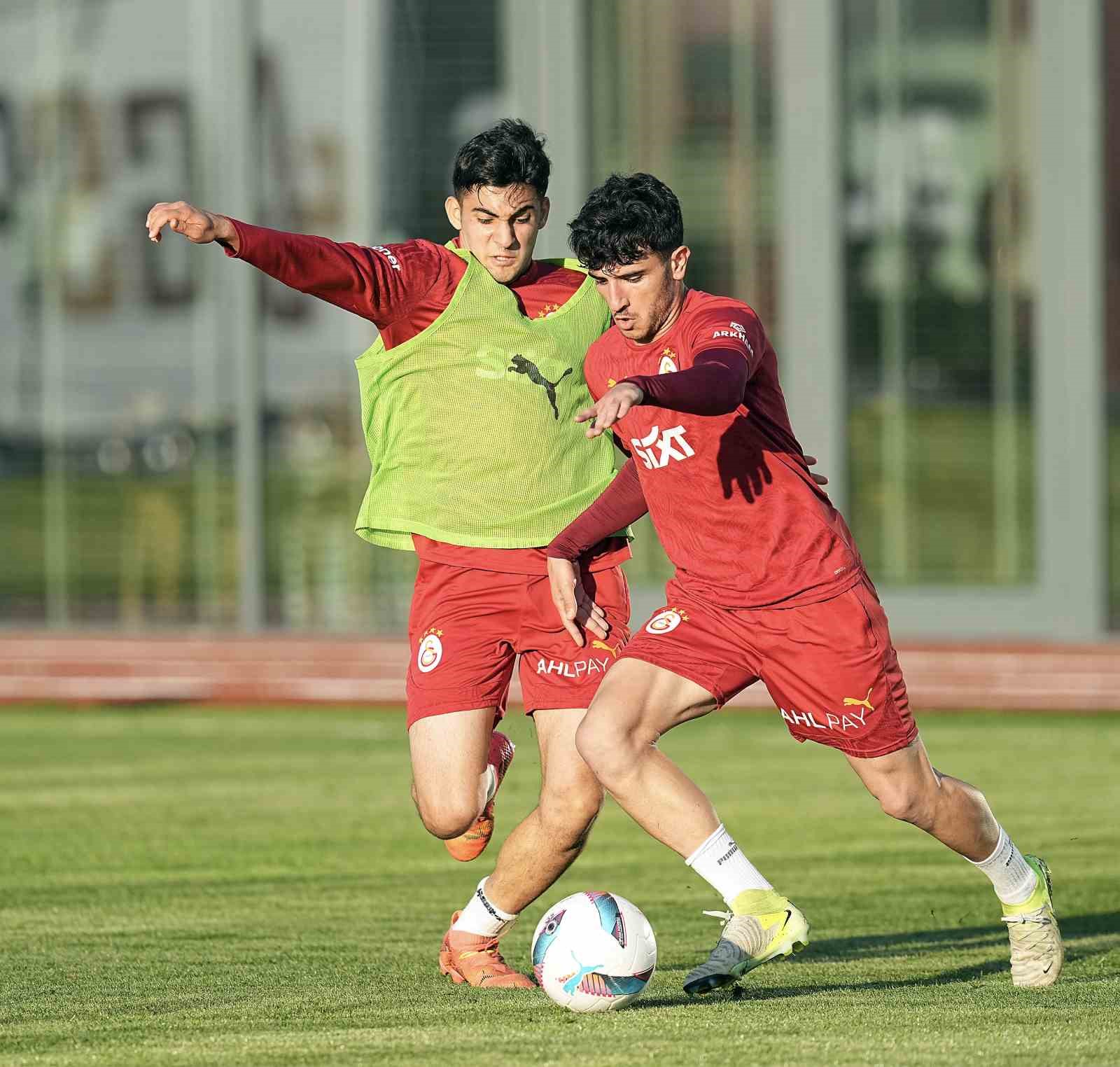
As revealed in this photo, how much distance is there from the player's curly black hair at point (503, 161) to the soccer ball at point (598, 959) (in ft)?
6.82

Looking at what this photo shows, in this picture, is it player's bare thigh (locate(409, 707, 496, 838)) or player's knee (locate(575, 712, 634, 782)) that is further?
player's bare thigh (locate(409, 707, 496, 838))

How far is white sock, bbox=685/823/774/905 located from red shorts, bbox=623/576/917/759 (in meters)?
0.40

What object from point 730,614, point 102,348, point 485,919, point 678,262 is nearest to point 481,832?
point 485,919

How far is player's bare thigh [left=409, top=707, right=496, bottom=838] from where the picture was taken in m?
6.48

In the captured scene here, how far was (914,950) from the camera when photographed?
6871mm

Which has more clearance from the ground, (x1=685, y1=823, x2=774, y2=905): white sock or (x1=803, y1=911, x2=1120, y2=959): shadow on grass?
(x1=685, y1=823, x2=774, y2=905): white sock

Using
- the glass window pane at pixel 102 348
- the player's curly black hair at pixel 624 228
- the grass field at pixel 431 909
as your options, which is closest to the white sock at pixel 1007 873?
the grass field at pixel 431 909

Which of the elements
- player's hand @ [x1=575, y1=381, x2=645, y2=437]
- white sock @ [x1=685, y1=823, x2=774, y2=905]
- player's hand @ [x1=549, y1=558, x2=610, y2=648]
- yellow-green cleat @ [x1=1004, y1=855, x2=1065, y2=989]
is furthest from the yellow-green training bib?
yellow-green cleat @ [x1=1004, y1=855, x2=1065, y2=989]

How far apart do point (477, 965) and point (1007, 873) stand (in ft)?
5.00

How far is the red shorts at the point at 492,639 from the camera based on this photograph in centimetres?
641

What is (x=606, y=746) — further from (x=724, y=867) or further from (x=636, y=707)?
(x=724, y=867)

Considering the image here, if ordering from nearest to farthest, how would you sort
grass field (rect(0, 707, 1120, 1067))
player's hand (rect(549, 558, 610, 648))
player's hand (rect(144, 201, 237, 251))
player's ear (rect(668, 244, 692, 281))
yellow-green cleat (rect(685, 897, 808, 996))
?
1. grass field (rect(0, 707, 1120, 1067))
2. yellow-green cleat (rect(685, 897, 808, 996))
3. player's hand (rect(144, 201, 237, 251))
4. player's ear (rect(668, 244, 692, 281))
5. player's hand (rect(549, 558, 610, 648))

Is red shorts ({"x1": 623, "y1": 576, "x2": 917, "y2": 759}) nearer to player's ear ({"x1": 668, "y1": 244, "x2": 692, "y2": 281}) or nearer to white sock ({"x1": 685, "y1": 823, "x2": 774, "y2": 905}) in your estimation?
white sock ({"x1": 685, "y1": 823, "x2": 774, "y2": 905})

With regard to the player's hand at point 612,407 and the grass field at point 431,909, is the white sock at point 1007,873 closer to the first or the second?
the grass field at point 431,909
